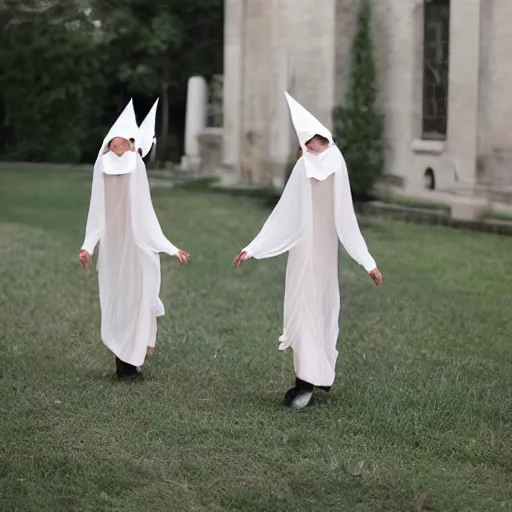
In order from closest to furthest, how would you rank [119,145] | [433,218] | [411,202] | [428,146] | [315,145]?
[315,145], [119,145], [433,218], [411,202], [428,146]

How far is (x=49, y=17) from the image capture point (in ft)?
101

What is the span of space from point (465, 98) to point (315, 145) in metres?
10.6

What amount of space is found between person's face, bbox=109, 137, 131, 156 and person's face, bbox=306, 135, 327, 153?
135 cm

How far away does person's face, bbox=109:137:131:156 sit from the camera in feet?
23.4

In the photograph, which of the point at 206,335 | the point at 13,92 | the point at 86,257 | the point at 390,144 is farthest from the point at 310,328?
the point at 13,92

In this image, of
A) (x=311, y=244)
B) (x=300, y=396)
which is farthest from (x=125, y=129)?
(x=300, y=396)

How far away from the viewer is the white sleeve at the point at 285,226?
21.5ft

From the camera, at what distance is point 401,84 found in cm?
1903

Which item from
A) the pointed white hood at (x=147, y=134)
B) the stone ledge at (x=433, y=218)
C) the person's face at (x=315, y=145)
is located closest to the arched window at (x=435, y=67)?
the stone ledge at (x=433, y=218)

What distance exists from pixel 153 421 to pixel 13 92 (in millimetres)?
27001

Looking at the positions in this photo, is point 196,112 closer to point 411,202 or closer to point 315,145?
point 411,202

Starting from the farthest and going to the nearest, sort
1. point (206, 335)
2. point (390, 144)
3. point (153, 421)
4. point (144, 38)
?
point (144, 38) < point (390, 144) < point (206, 335) < point (153, 421)

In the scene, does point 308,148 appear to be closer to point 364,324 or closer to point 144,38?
point 364,324

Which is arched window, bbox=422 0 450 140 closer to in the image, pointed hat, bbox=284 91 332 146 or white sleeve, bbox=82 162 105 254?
white sleeve, bbox=82 162 105 254
